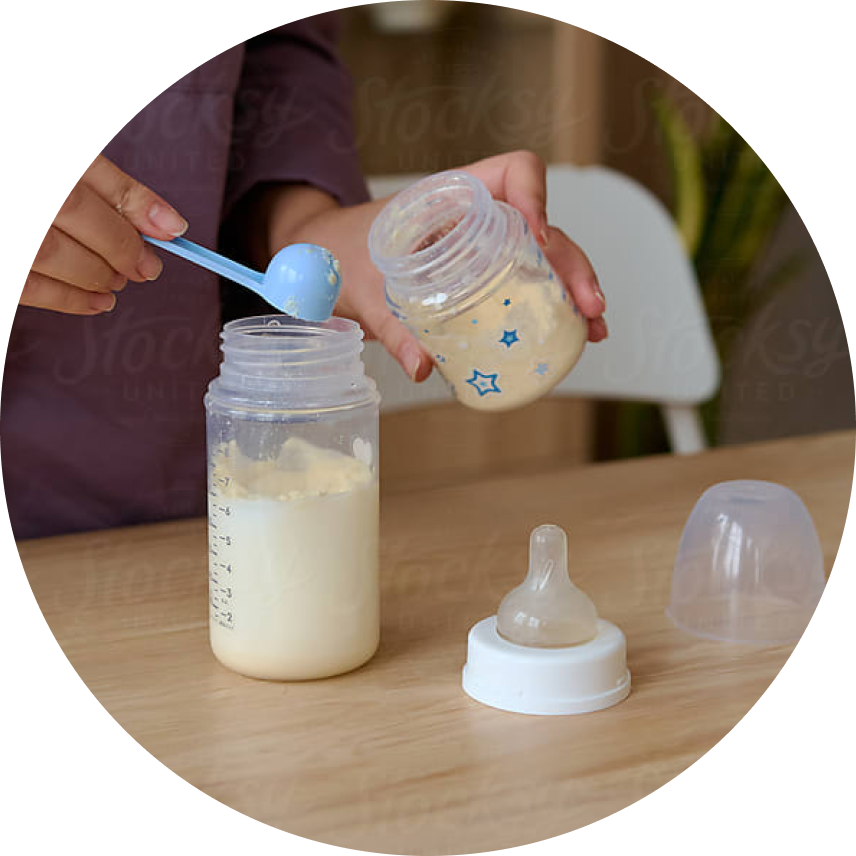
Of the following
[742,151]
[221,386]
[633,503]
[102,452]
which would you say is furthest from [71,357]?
[742,151]

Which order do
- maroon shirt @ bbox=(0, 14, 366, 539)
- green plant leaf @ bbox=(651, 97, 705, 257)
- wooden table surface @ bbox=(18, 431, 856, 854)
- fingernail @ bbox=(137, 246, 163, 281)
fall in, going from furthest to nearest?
1. green plant leaf @ bbox=(651, 97, 705, 257)
2. maroon shirt @ bbox=(0, 14, 366, 539)
3. fingernail @ bbox=(137, 246, 163, 281)
4. wooden table surface @ bbox=(18, 431, 856, 854)

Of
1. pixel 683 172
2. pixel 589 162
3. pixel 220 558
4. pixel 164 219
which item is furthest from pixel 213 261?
pixel 683 172

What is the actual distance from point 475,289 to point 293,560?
14 cm

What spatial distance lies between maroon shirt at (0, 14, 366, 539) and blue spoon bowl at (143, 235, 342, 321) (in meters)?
0.12

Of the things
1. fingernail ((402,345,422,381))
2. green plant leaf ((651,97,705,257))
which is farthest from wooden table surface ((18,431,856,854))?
green plant leaf ((651,97,705,257))

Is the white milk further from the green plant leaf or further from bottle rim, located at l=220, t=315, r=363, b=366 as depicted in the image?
the green plant leaf

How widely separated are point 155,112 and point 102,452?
220 mm

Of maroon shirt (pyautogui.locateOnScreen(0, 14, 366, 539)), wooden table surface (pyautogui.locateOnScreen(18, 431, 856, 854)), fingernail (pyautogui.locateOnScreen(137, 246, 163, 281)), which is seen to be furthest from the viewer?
maroon shirt (pyautogui.locateOnScreen(0, 14, 366, 539))

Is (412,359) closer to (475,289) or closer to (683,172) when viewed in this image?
(475,289)

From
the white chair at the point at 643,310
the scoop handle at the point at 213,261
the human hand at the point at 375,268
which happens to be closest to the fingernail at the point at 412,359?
the human hand at the point at 375,268

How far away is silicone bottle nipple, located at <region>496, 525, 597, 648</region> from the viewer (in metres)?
0.46

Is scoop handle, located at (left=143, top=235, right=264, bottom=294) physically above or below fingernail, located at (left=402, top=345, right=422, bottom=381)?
above

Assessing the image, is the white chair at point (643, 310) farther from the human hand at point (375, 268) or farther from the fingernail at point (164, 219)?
the fingernail at point (164, 219)

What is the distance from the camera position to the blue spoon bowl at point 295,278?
1.53 ft
